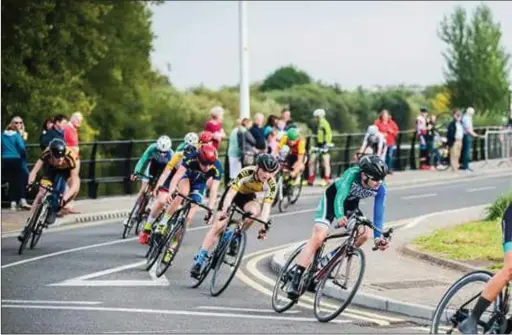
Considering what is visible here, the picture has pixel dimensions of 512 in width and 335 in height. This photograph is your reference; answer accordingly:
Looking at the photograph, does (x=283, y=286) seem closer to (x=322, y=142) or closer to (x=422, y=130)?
(x=322, y=142)

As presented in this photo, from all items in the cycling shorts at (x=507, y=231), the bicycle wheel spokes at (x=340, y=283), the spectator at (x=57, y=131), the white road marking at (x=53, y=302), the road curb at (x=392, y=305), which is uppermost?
the cycling shorts at (x=507, y=231)

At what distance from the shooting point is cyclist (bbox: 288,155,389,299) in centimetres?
1341

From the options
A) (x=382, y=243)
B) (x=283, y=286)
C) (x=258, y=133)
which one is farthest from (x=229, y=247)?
(x=258, y=133)

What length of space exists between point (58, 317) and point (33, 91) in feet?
110

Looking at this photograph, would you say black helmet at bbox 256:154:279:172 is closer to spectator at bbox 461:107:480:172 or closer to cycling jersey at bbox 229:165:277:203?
cycling jersey at bbox 229:165:277:203

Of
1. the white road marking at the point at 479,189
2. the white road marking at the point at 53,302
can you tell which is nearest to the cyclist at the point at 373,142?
the white road marking at the point at 479,189

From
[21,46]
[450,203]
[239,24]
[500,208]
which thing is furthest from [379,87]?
[500,208]

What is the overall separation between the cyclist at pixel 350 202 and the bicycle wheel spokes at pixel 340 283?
248 mm

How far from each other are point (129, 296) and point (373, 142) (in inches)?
661

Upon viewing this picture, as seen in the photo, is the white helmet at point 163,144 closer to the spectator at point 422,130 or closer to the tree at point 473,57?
the spectator at point 422,130

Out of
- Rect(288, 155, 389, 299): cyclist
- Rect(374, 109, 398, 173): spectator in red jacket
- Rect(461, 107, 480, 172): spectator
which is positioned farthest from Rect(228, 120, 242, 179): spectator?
Rect(288, 155, 389, 299): cyclist

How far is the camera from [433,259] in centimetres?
1820

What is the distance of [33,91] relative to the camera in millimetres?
46938

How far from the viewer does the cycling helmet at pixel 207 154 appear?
18.1m
